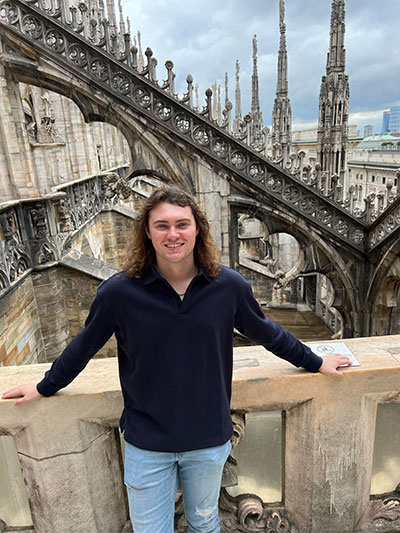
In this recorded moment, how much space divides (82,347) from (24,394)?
32cm

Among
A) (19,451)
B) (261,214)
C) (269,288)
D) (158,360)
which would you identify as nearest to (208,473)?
(158,360)

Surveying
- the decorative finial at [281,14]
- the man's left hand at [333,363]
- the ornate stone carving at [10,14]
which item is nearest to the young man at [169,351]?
the man's left hand at [333,363]

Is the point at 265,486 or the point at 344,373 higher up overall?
the point at 344,373

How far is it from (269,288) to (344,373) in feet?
37.7

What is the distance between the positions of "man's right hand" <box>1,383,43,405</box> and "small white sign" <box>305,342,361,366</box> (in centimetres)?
119

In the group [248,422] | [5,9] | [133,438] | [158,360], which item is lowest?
[248,422]

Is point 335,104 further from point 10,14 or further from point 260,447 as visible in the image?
point 260,447

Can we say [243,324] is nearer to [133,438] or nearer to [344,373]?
[344,373]

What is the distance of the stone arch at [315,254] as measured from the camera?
683cm

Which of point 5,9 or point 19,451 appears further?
point 5,9

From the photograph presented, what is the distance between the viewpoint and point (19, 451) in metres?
1.41

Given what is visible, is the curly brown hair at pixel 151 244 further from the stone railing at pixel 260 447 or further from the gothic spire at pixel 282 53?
the gothic spire at pixel 282 53

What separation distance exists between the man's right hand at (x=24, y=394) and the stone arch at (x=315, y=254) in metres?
5.72

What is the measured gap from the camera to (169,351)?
3.94ft
